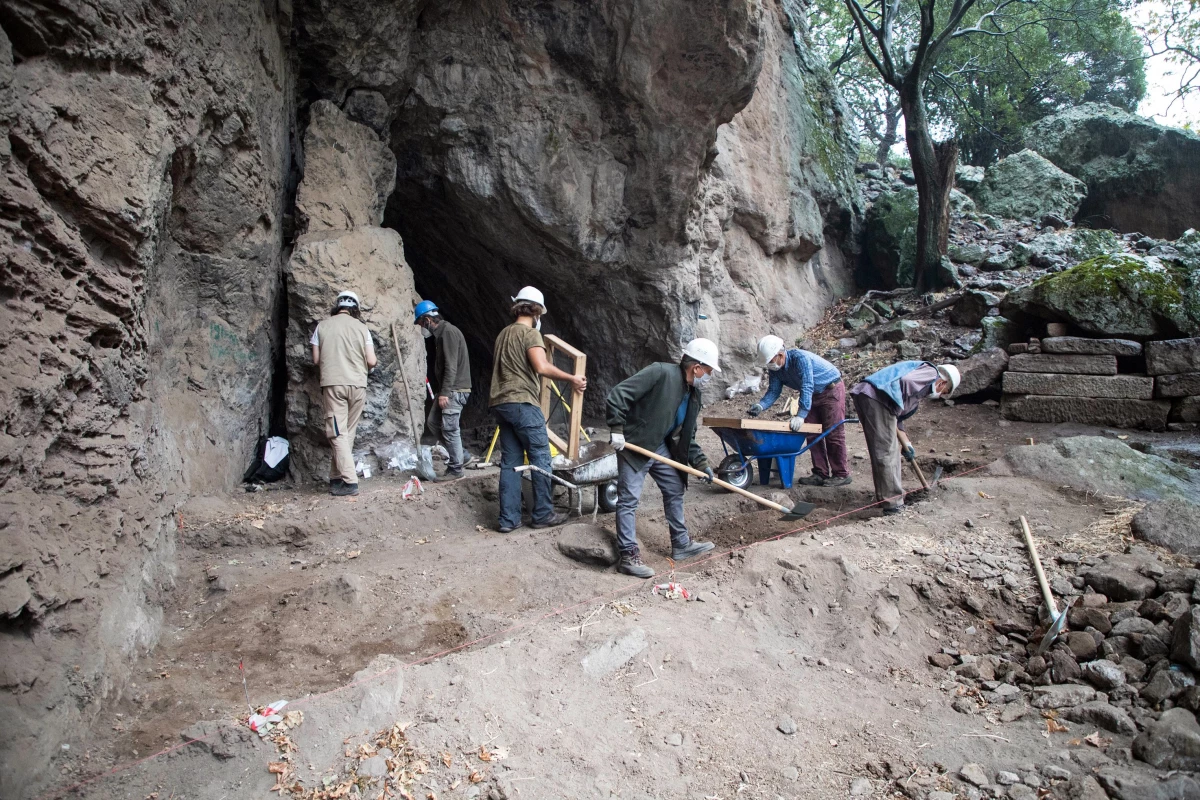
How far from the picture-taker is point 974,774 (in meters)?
2.89

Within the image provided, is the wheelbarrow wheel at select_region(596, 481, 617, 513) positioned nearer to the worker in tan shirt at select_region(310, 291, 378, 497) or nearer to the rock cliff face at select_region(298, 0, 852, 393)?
the worker in tan shirt at select_region(310, 291, 378, 497)

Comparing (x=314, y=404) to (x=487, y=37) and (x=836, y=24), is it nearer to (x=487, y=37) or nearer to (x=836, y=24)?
(x=487, y=37)

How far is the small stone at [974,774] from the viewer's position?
2857mm

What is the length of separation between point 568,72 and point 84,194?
5572 mm

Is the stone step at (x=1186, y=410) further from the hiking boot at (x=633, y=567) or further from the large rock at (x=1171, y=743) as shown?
the hiking boot at (x=633, y=567)

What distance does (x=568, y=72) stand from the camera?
802 cm

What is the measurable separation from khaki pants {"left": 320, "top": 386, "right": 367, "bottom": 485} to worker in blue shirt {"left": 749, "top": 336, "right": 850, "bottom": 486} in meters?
3.41

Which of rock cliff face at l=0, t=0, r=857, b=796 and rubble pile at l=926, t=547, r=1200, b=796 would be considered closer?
rubble pile at l=926, t=547, r=1200, b=796

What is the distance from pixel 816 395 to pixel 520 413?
9.13ft

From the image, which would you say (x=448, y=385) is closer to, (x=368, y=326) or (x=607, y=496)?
(x=368, y=326)

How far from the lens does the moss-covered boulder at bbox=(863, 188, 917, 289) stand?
13.4 metres

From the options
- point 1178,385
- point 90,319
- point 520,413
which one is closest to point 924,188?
point 1178,385

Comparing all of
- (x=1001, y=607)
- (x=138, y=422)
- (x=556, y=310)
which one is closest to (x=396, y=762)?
(x=138, y=422)

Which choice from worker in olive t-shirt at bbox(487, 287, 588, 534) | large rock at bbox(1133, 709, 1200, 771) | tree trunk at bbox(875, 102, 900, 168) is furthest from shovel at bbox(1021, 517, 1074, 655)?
tree trunk at bbox(875, 102, 900, 168)
